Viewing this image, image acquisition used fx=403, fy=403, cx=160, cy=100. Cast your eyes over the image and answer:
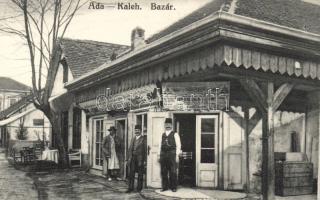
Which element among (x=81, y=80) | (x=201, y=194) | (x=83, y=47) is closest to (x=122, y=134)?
(x=81, y=80)

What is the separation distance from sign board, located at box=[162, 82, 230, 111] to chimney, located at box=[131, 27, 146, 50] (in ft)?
A: 14.4

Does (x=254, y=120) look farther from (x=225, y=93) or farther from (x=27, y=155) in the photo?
(x=27, y=155)

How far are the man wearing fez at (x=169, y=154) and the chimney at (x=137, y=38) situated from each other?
4.83 m

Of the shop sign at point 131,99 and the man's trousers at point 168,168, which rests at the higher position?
the shop sign at point 131,99

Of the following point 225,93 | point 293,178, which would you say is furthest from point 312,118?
point 225,93

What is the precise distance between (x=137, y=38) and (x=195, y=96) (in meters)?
4.93

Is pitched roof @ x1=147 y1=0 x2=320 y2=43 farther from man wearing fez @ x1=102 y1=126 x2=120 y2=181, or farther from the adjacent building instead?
the adjacent building

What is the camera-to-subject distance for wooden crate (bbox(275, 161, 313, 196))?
8.07m

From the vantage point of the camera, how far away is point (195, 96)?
8445 millimetres

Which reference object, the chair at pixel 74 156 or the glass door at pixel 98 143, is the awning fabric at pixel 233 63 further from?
the chair at pixel 74 156

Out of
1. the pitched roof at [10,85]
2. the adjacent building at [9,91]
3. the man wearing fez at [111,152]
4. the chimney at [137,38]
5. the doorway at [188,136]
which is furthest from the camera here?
the pitched roof at [10,85]

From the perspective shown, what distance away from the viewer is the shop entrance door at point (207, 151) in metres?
8.77

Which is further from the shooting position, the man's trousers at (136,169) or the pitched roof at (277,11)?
the man's trousers at (136,169)

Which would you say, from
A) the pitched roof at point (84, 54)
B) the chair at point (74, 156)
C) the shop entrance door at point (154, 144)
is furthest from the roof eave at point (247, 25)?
the pitched roof at point (84, 54)
